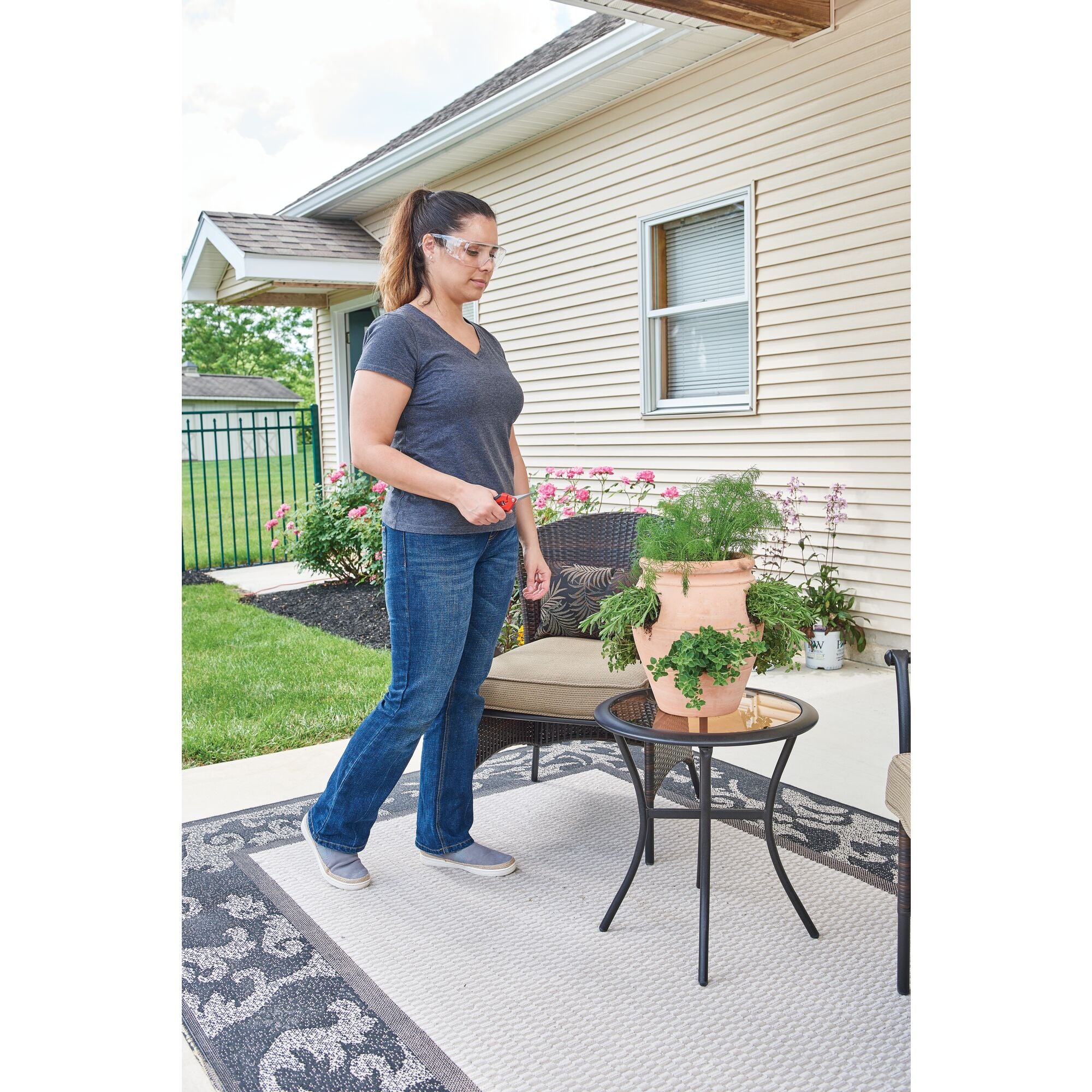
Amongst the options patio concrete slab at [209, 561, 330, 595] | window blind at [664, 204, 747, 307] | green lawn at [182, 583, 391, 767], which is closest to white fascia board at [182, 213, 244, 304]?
patio concrete slab at [209, 561, 330, 595]

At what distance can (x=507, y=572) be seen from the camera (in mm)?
2654

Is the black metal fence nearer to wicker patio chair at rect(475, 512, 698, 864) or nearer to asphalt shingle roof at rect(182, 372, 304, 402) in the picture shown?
asphalt shingle roof at rect(182, 372, 304, 402)

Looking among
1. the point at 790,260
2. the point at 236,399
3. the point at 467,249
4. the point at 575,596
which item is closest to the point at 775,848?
the point at 575,596

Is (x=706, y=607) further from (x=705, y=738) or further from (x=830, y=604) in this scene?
(x=830, y=604)


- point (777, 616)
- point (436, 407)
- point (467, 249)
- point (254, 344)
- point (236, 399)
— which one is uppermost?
point (254, 344)

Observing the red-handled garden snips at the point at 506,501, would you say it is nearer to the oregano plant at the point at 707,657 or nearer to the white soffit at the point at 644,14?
the oregano plant at the point at 707,657

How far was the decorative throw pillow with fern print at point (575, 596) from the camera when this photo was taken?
338cm

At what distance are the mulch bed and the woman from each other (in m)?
3.44

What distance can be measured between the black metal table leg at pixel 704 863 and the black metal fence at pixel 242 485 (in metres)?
3.24

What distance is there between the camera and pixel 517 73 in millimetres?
7934

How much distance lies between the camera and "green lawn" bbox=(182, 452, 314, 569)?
977cm

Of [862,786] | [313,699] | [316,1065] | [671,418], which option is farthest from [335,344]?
[316,1065]

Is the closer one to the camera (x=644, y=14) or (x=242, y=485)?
(x=644, y=14)

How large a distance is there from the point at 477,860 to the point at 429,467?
3.60 feet
